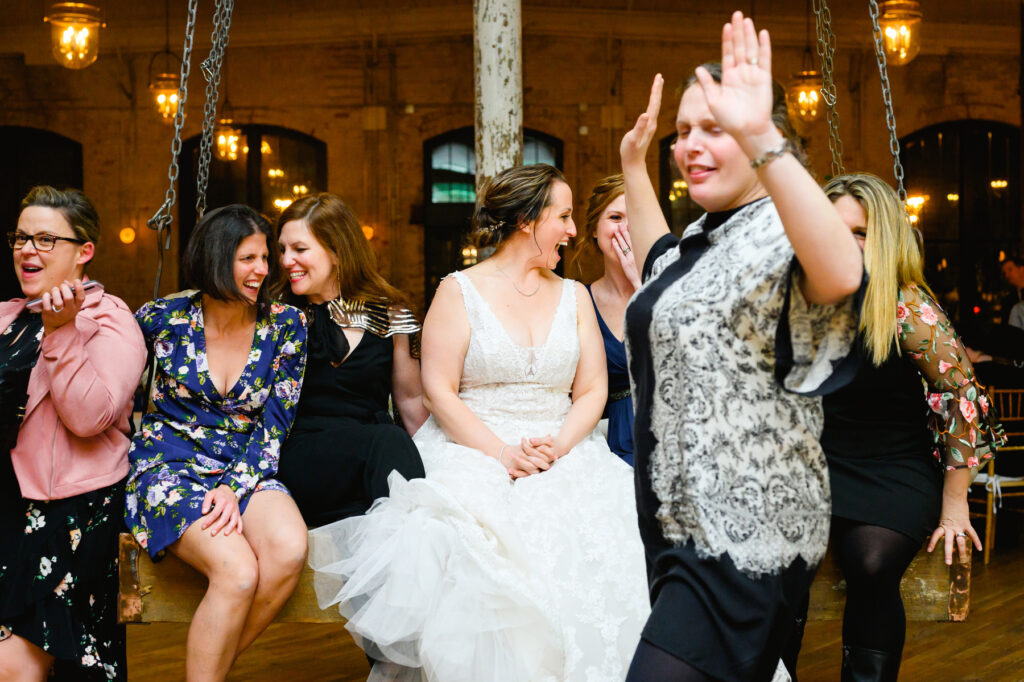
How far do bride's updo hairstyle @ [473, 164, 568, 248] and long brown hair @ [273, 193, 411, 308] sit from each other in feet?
1.28

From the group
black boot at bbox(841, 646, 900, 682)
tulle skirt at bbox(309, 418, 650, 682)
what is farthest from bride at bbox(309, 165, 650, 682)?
black boot at bbox(841, 646, 900, 682)

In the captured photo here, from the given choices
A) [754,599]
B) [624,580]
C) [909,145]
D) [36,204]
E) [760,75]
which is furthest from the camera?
[909,145]

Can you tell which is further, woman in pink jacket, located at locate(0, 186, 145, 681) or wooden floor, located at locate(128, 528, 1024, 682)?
wooden floor, located at locate(128, 528, 1024, 682)

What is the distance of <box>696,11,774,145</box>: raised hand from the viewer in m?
1.46

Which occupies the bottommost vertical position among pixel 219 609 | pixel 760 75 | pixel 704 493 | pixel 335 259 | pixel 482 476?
pixel 219 609

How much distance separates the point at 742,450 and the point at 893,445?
115cm

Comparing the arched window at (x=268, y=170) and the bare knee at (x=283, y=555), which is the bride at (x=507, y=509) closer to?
the bare knee at (x=283, y=555)

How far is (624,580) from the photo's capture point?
2.63 meters

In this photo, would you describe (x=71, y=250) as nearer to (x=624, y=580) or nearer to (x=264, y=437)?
(x=264, y=437)

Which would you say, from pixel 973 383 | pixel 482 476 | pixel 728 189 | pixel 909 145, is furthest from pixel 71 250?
pixel 909 145

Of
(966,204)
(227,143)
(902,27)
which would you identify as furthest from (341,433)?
(966,204)

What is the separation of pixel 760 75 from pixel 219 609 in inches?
79.0

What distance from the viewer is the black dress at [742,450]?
161 centimetres

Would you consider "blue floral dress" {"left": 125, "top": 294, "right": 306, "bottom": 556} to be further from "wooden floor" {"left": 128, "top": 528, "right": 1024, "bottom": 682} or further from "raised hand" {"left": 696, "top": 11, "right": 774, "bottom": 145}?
"raised hand" {"left": 696, "top": 11, "right": 774, "bottom": 145}
